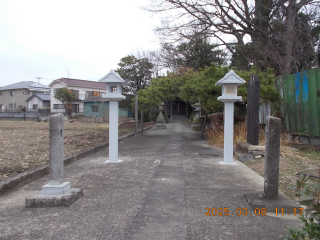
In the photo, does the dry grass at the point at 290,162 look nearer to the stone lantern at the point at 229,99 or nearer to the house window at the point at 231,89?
the stone lantern at the point at 229,99

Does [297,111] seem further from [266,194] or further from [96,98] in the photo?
[96,98]

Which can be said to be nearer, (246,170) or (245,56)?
(246,170)

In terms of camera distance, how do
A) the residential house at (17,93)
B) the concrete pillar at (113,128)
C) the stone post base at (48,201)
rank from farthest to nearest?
the residential house at (17,93)
the concrete pillar at (113,128)
the stone post base at (48,201)

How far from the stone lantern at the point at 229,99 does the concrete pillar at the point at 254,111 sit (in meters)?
1.14

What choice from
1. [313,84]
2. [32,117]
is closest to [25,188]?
[313,84]

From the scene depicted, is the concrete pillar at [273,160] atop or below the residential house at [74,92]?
below

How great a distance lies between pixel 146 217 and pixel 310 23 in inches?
553

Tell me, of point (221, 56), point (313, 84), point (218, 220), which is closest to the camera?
point (218, 220)

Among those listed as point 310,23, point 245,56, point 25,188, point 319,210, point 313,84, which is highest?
point 310,23

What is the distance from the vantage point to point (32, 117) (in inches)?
1505

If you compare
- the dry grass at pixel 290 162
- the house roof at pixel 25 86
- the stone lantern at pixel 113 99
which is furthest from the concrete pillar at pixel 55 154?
the house roof at pixel 25 86

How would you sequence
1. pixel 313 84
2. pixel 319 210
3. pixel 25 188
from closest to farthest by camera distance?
pixel 319 210 < pixel 25 188 < pixel 313 84

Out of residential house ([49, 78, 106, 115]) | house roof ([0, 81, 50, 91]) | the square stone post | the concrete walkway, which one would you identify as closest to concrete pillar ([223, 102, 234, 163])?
the concrete walkway

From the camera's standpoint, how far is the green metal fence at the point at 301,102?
8.20m
